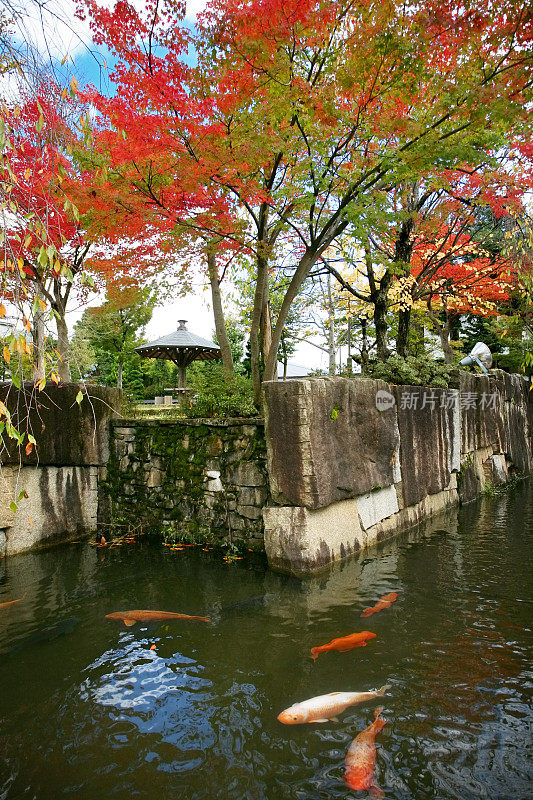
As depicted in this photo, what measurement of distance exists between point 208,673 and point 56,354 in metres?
2.23

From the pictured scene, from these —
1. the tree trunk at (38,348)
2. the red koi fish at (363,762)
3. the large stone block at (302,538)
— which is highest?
the tree trunk at (38,348)

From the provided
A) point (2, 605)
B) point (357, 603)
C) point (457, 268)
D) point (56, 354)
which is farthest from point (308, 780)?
point (457, 268)

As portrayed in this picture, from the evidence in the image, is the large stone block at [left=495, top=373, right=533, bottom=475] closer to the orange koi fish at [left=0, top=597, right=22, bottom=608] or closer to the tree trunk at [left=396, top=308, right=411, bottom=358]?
the tree trunk at [left=396, top=308, right=411, bottom=358]

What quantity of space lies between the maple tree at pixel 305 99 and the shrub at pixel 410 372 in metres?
1.86

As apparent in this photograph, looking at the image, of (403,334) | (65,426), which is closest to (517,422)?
(403,334)

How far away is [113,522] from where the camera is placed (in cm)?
640

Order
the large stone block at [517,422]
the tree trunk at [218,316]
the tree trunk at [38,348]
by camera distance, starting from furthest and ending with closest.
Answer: the large stone block at [517,422] < the tree trunk at [218,316] < the tree trunk at [38,348]

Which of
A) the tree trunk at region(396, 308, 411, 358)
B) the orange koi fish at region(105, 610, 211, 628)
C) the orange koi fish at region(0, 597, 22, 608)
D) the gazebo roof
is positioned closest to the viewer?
the orange koi fish at region(105, 610, 211, 628)

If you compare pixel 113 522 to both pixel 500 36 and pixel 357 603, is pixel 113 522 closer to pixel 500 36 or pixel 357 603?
pixel 357 603

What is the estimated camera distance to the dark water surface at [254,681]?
2.23 metres

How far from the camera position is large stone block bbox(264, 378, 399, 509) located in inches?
184

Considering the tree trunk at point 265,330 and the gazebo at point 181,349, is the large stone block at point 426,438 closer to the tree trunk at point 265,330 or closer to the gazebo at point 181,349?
the tree trunk at point 265,330

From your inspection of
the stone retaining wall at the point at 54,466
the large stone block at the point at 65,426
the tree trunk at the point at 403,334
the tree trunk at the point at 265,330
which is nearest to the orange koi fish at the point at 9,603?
the stone retaining wall at the point at 54,466

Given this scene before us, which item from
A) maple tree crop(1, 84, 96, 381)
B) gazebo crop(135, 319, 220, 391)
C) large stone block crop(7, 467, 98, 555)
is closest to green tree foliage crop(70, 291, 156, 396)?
gazebo crop(135, 319, 220, 391)
